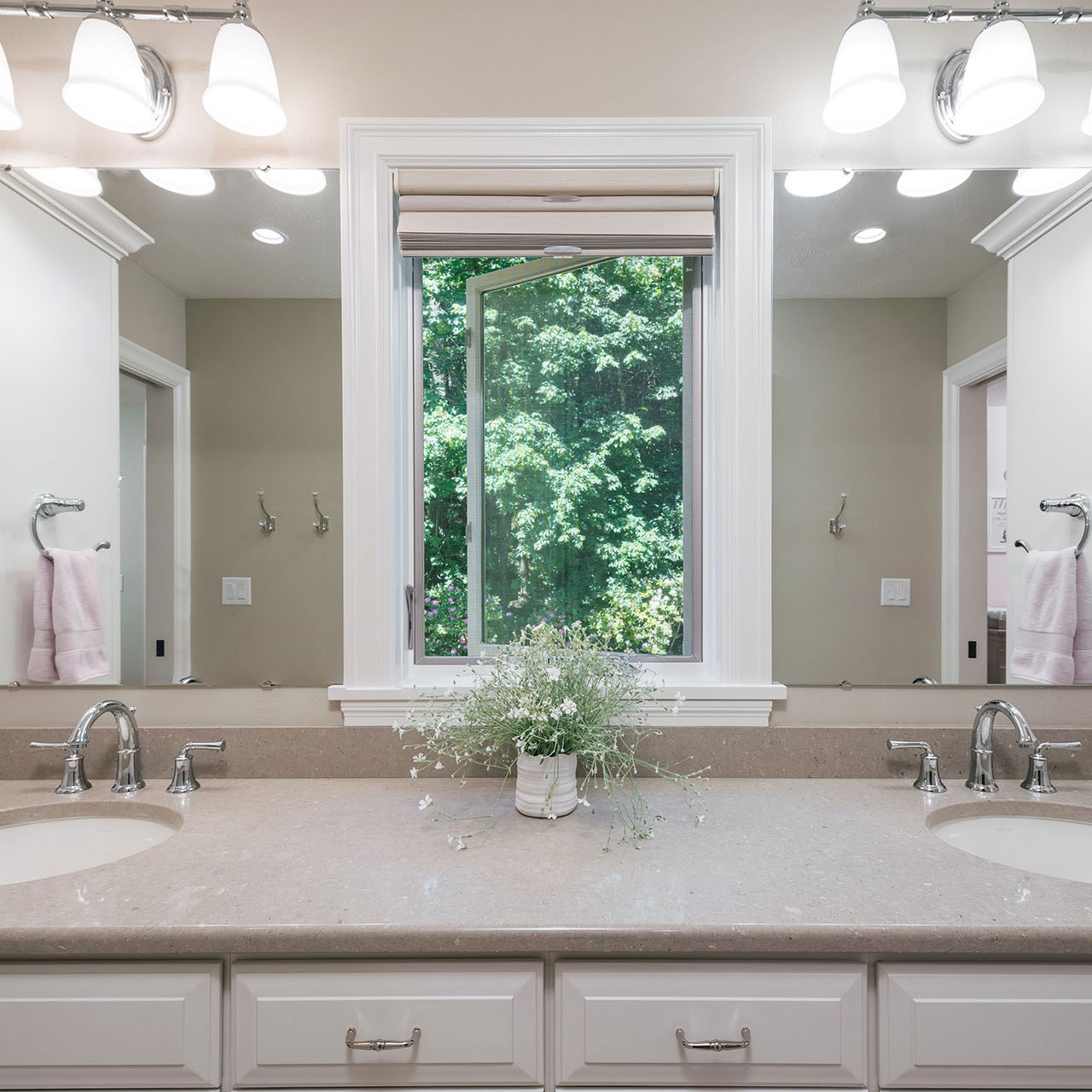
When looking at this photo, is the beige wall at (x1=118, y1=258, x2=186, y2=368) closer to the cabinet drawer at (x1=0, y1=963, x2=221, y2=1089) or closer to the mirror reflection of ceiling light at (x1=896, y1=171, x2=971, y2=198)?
the cabinet drawer at (x1=0, y1=963, x2=221, y2=1089)

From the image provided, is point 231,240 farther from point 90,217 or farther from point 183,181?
point 90,217

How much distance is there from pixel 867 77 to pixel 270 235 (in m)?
1.18

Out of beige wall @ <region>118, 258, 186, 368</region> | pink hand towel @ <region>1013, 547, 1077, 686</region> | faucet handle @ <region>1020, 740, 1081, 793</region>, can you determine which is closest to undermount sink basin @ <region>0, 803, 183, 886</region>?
beige wall @ <region>118, 258, 186, 368</region>

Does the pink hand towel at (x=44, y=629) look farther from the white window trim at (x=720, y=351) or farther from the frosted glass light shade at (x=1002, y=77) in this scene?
the frosted glass light shade at (x=1002, y=77)

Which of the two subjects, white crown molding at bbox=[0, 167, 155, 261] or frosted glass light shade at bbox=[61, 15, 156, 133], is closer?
frosted glass light shade at bbox=[61, 15, 156, 133]

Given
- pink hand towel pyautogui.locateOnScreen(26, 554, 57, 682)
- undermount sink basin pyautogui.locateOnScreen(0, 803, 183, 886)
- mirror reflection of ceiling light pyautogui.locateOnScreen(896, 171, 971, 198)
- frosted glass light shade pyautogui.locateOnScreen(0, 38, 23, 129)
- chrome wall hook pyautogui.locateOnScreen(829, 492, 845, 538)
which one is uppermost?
frosted glass light shade pyautogui.locateOnScreen(0, 38, 23, 129)

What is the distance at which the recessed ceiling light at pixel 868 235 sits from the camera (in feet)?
4.32

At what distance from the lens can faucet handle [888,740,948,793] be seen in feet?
3.99

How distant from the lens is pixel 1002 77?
1175mm

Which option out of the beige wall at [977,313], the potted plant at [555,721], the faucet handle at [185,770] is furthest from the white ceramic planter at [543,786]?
the beige wall at [977,313]

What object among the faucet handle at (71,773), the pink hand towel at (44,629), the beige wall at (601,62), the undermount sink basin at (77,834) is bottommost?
the undermount sink basin at (77,834)

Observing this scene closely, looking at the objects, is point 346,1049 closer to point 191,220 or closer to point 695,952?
point 695,952

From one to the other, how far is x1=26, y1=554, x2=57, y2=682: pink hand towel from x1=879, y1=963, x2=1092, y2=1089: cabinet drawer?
5.13 feet

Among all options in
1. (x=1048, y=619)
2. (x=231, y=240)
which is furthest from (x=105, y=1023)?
(x=1048, y=619)
